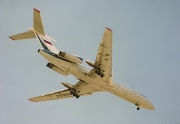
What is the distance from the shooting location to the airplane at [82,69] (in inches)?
1088

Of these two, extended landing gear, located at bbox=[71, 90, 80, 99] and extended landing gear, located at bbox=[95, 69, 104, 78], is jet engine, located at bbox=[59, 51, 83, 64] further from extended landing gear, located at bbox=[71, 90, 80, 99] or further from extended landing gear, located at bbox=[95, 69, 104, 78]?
extended landing gear, located at bbox=[71, 90, 80, 99]

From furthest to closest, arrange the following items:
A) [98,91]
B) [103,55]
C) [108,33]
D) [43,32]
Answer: [98,91], [43,32], [103,55], [108,33]

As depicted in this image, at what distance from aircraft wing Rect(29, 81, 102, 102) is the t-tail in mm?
5874

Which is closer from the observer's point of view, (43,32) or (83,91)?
(43,32)

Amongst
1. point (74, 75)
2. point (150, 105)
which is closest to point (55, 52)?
point (74, 75)

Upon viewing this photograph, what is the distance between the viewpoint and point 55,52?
2959 centimetres

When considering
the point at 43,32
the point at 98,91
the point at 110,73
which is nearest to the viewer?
the point at 110,73

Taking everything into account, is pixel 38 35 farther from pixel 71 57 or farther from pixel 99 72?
pixel 99 72

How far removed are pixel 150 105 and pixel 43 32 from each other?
15.0 m

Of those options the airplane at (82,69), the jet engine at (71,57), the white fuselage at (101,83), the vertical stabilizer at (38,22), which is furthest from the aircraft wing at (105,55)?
the vertical stabilizer at (38,22)

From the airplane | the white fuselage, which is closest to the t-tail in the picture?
the airplane

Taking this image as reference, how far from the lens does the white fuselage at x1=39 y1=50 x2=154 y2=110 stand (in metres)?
28.3

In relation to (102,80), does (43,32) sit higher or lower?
higher

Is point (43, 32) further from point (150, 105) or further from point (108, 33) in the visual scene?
point (150, 105)
